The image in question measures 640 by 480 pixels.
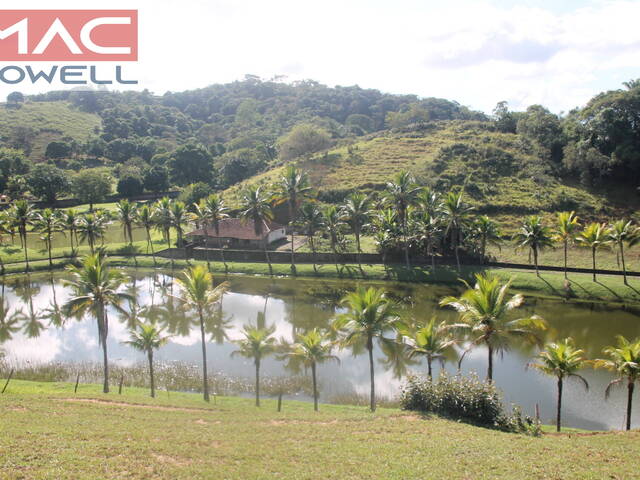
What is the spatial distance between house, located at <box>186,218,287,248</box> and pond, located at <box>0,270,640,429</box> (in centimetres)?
896

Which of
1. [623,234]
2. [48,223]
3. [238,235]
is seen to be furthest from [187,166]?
[623,234]

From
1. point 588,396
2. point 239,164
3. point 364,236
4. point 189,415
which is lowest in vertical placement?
point 588,396

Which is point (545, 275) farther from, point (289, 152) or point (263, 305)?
point (289, 152)

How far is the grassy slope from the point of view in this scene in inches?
4924

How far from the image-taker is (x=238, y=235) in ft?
188

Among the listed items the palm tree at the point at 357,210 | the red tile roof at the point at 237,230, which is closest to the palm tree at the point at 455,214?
the palm tree at the point at 357,210

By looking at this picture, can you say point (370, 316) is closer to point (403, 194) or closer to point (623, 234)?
point (403, 194)

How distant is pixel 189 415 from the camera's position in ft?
60.3

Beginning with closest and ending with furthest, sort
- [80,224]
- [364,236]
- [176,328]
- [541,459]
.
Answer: [541,459] → [176,328] → [80,224] → [364,236]

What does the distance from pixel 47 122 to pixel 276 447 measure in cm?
15548

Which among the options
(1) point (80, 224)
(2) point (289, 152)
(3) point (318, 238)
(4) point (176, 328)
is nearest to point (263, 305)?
(4) point (176, 328)

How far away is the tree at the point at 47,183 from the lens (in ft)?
269

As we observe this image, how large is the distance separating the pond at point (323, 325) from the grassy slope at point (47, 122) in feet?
314

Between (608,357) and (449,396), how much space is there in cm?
1508
